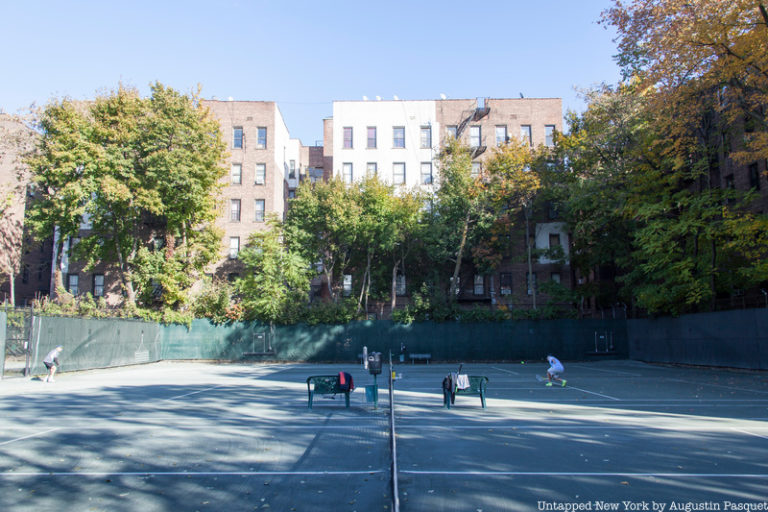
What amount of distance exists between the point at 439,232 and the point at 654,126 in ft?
55.2

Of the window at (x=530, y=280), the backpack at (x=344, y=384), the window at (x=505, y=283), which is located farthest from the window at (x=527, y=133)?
the backpack at (x=344, y=384)

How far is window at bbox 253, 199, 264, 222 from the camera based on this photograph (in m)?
48.3

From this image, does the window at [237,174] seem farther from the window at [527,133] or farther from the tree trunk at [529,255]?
the window at [527,133]

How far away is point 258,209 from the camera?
160 feet

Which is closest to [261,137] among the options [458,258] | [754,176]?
[458,258]

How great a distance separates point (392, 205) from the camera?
42.7 metres

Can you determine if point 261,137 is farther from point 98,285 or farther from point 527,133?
point 527,133

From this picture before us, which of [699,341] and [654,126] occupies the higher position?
[654,126]

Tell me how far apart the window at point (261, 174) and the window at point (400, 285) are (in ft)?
48.1

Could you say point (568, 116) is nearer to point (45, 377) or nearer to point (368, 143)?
point (368, 143)

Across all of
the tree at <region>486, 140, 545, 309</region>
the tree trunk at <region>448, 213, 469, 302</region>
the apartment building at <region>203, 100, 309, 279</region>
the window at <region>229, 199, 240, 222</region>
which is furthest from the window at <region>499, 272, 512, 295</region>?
the window at <region>229, 199, 240, 222</region>

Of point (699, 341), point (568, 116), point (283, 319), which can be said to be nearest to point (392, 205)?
point (283, 319)

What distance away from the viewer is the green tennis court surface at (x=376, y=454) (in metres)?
6.46

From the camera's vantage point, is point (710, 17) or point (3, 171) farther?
point (3, 171)
